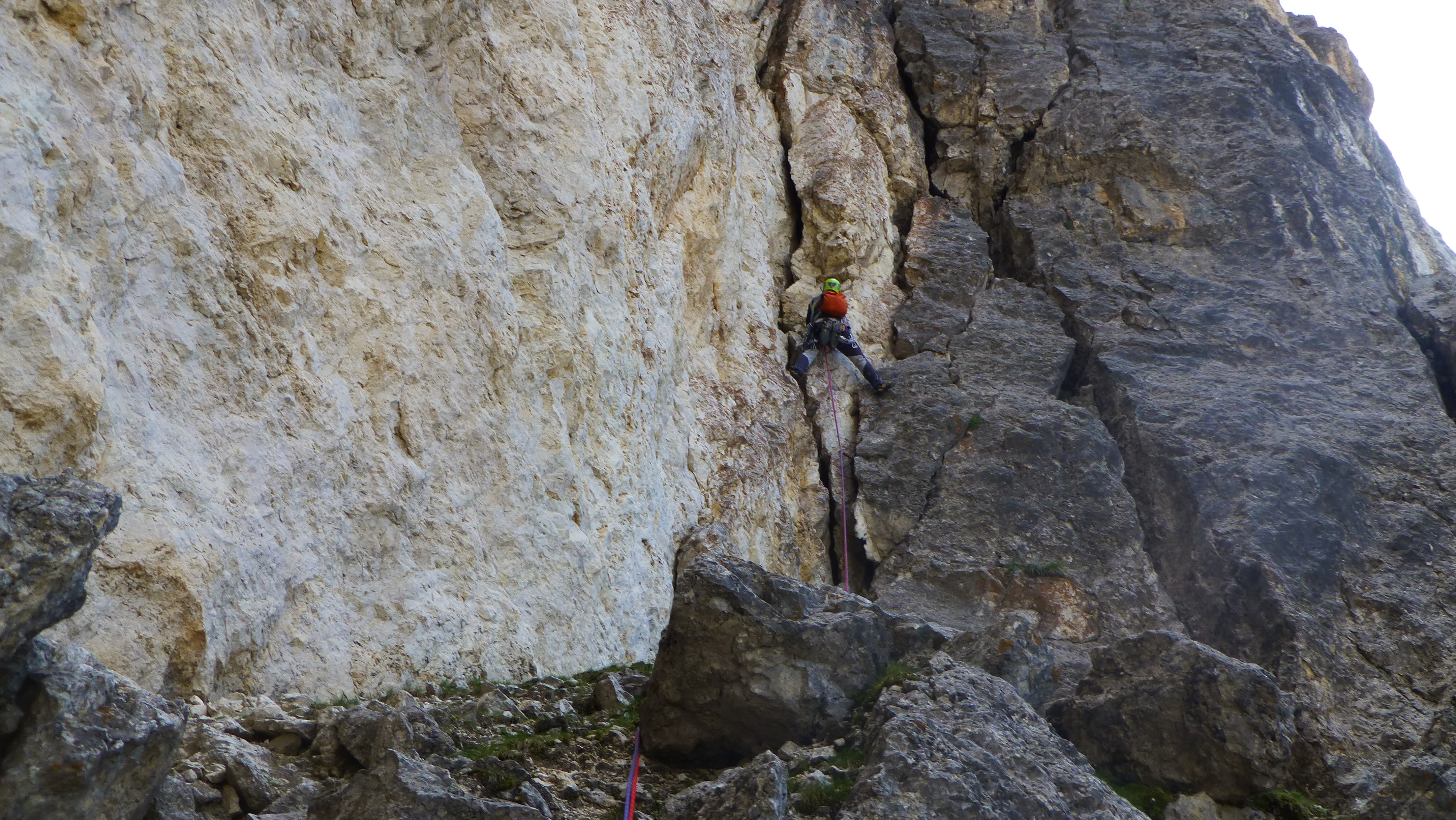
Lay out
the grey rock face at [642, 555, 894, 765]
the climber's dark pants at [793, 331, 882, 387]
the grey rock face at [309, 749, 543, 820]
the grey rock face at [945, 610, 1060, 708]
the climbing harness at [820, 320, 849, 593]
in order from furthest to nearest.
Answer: the climber's dark pants at [793, 331, 882, 387], the climbing harness at [820, 320, 849, 593], the grey rock face at [945, 610, 1060, 708], the grey rock face at [642, 555, 894, 765], the grey rock face at [309, 749, 543, 820]

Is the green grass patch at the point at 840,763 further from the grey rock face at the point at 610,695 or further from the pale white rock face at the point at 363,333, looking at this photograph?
the pale white rock face at the point at 363,333

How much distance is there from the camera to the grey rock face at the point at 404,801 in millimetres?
4660

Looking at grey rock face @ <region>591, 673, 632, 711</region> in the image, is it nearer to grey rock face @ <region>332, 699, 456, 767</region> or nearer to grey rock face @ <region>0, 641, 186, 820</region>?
grey rock face @ <region>332, 699, 456, 767</region>

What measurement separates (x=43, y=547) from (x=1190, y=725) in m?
7.10

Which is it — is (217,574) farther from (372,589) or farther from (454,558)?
(454,558)

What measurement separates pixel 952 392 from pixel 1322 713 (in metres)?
6.10

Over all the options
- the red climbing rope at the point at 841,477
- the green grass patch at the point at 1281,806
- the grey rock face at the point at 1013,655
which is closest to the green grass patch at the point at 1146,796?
the green grass patch at the point at 1281,806

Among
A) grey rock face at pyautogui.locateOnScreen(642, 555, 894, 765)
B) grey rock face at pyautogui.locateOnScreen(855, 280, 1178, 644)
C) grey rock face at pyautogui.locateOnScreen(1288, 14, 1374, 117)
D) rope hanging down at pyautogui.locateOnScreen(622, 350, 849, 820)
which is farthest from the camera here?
grey rock face at pyautogui.locateOnScreen(1288, 14, 1374, 117)

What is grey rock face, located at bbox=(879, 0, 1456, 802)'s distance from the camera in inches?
493

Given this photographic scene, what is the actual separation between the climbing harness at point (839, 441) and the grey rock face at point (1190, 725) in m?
5.31

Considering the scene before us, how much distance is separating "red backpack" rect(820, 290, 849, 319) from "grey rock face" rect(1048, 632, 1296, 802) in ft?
25.4

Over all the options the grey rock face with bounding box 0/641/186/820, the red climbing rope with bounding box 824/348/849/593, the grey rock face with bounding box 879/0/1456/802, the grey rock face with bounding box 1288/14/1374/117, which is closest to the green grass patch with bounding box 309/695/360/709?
the grey rock face with bounding box 0/641/186/820

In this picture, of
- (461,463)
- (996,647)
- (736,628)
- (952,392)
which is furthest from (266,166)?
(952,392)

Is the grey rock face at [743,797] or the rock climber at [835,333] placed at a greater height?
the rock climber at [835,333]
